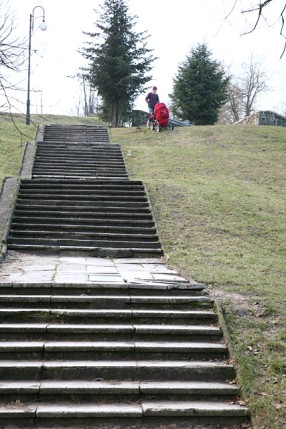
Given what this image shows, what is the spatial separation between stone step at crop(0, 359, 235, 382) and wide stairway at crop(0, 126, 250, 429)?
0.01 metres

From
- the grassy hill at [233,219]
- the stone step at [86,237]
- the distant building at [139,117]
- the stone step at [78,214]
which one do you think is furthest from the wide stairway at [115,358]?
the distant building at [139,117]

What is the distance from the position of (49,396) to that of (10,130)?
2367 cm

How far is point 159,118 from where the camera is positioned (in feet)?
90.3

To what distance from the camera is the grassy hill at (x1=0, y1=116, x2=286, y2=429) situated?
6.85 metres

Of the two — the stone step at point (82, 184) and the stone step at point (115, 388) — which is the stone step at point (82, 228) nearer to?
the stone step at point (82, 184)

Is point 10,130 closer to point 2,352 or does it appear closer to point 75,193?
point 75,193

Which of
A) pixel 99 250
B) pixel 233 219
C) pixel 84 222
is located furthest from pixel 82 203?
pixel 233 219

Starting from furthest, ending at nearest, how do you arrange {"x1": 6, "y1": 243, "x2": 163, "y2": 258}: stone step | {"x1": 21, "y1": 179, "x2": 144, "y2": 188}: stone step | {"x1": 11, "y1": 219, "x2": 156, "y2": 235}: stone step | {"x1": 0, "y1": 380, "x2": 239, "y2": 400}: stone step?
{"x1": 21, "y1": 179, "x2": 144, "y2": 188}: stone step < {"x1": 11, "y1": 219, "x2": 156, "y2": 235}: stone step < {"x1": 6, "y1": 243, "x2": 163, "y2": 258}: stone step < {"x1": 0, "y1": 380, "x2": 239, "y2": 400}: stone step

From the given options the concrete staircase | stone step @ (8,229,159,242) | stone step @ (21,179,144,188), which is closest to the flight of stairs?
the concrete staircase

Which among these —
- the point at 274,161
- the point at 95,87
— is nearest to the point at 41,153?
the point at 274,161

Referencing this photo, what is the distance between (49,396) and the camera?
621 cm

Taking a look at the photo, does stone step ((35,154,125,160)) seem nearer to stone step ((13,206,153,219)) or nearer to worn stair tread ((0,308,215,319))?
stone step ((13,206,153,219))

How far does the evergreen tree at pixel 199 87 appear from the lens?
32.9 m

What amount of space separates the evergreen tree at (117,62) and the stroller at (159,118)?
5.37 metres
